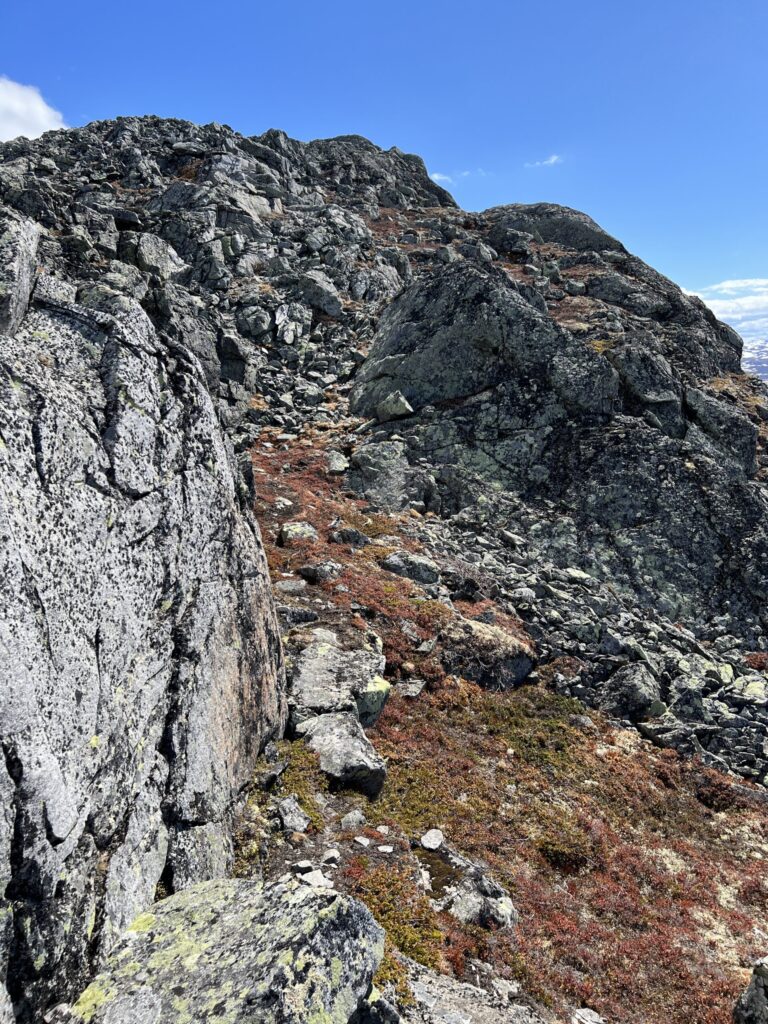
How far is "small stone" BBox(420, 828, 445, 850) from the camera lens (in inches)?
478

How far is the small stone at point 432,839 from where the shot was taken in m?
12.1

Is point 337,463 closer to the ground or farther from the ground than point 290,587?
farther from the ground

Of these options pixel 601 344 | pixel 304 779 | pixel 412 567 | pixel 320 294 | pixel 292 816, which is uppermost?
pixel 320 294

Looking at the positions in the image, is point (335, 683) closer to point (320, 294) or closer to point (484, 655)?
point (484, 655)

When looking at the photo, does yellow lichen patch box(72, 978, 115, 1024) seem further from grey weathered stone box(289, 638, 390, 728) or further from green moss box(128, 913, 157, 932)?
grey weathered stone box(289, 638, 390, 728)

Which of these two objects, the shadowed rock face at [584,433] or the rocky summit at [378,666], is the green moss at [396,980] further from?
the shadowed rock face at [584,433]

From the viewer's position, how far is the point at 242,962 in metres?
6.50

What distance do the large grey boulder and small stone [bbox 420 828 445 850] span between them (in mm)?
4131

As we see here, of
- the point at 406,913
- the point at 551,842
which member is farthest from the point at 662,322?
the point at 406,913

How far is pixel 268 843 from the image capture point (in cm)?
1065

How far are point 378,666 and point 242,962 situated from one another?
35.5ft

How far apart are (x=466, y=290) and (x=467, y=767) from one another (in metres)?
31.4

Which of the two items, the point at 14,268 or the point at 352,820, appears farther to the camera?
the point at 352,820

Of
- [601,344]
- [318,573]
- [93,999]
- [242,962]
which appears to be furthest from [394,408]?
[93,999]
